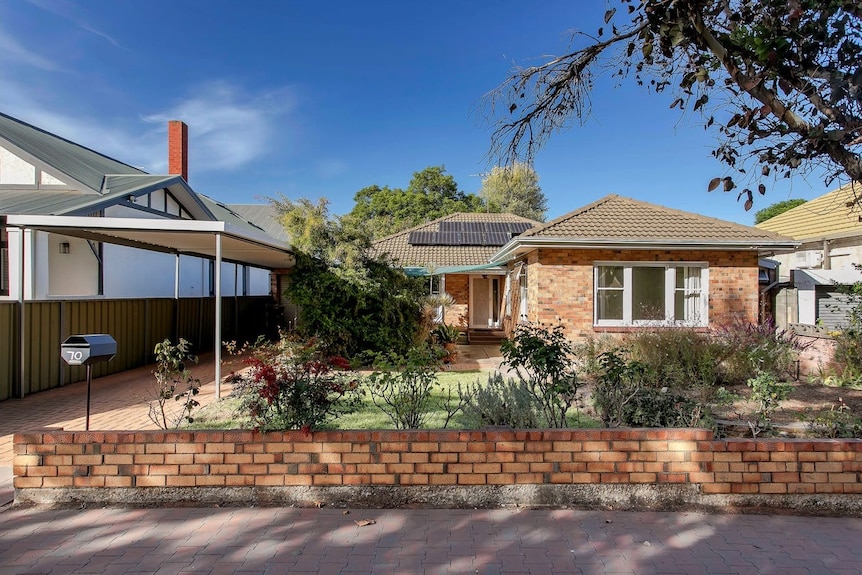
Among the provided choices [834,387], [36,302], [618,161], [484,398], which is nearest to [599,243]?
[618,161]

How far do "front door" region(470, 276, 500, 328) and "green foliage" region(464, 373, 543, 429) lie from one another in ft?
44.4

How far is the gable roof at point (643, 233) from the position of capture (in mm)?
11008

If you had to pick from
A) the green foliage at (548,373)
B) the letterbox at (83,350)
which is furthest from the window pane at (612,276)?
the letterbox at (83,350)

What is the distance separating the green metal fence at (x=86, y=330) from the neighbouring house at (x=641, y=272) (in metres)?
8.95

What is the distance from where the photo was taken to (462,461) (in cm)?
367

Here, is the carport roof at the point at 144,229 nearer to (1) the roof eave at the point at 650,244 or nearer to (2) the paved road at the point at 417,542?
(2) the paved road at the point at 417,542

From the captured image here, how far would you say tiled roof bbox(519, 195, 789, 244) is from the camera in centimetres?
1112

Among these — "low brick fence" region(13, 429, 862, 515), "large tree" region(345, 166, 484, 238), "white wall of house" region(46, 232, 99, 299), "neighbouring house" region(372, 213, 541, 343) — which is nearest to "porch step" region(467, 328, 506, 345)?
"neighbouring house" region(372, 213, 541, 343)

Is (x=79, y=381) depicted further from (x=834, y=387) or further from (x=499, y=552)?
(x=834, y=387)

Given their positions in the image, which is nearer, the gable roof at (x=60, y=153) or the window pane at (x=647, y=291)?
the gable roof at (x=60, y=153)

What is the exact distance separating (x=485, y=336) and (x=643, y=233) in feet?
22.7

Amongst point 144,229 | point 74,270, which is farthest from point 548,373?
point 74,270

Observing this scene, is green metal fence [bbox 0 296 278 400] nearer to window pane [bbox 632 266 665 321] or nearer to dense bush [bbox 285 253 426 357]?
dense bush [bbox 285 253 426 357]

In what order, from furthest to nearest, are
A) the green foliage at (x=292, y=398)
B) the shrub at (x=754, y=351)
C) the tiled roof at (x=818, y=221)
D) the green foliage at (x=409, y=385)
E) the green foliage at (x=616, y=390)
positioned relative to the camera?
the tiled roof at (x=818, y=221) → the shrub at (x=754, y=351) → the green foliage at (x=616, y=390) → the green foliage at (x=409, y=385) → the green foliage at (x=292, y=398)
